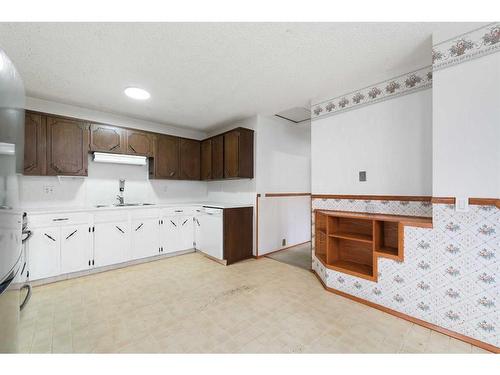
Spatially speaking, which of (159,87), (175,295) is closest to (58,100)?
(159,87)

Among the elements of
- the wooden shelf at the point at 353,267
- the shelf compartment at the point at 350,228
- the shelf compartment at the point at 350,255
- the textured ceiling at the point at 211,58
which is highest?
the textured ceiling at the point at 211,58

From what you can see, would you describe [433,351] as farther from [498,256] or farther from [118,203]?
[118,203]

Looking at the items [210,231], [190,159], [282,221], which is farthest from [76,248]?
[282,221]

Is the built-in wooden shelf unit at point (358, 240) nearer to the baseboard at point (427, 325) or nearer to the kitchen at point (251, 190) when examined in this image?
the kitchen at point (251, 190)

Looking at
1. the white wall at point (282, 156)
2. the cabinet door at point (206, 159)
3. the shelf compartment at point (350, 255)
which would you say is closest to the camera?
the shelf compartment at point (350, 255)

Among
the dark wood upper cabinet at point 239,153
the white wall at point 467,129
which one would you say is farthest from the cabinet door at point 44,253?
the white wall at point 467,129

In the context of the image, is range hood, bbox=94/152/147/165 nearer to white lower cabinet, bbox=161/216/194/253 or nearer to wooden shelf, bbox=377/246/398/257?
white lower cabinet, bbox=161/216/194/253

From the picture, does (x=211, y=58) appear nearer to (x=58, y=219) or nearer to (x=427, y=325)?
(x=58, y=219)

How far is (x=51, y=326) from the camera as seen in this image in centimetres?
176

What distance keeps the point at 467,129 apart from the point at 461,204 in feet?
1.81

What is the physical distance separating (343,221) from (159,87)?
8.94 ft

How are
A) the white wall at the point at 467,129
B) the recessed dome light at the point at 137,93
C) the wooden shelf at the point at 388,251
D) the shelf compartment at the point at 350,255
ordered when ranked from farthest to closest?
the recessed dome light at the point at 137,93 < the shelf compartment at the point at 350,255 < the wooden shelf at the point at 388,251 < the white wall at the point at 467,129

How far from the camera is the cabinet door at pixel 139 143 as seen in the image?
3441mm

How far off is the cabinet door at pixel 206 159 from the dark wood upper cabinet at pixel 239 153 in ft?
1.71
